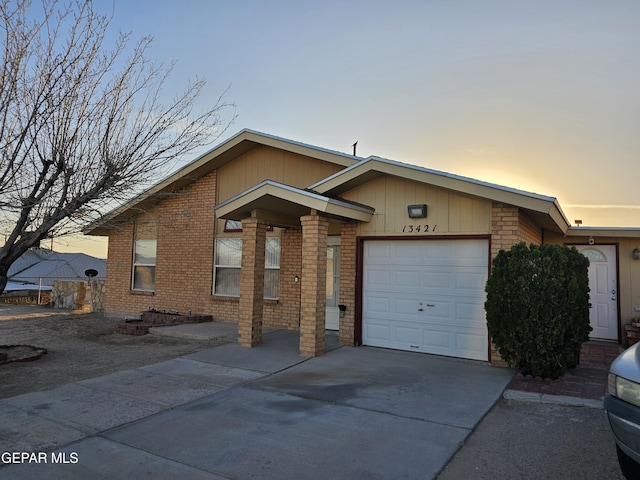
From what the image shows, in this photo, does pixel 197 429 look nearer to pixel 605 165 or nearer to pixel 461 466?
pixel 461 466

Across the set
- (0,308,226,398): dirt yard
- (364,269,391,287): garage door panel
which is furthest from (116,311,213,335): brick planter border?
(364,269,391,287): garage door panel

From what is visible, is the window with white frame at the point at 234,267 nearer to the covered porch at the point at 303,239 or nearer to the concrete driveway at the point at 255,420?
the covered porch at the point at 303,239

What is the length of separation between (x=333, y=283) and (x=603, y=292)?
6769mm

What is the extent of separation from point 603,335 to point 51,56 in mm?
12733

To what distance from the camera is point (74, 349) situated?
8.95 m

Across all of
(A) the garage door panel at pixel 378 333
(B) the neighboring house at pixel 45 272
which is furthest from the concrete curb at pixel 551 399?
(B) the neighboring house at pixel 45 272

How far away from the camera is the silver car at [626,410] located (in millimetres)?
3154

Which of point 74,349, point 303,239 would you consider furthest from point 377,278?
point 74,349

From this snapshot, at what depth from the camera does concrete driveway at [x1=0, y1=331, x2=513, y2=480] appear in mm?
3770

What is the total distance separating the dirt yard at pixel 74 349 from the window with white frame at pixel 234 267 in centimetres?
240

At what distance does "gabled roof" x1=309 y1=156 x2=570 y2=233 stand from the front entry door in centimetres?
173

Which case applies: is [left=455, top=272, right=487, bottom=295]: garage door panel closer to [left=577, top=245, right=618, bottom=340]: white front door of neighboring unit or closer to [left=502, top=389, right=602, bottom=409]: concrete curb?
[left=502, top=389, right=602, bottom=409]: concrete curb

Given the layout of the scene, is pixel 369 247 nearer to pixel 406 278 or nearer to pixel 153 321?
pixel 406 278

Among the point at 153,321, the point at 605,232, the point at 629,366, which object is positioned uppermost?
the point at 605,232
